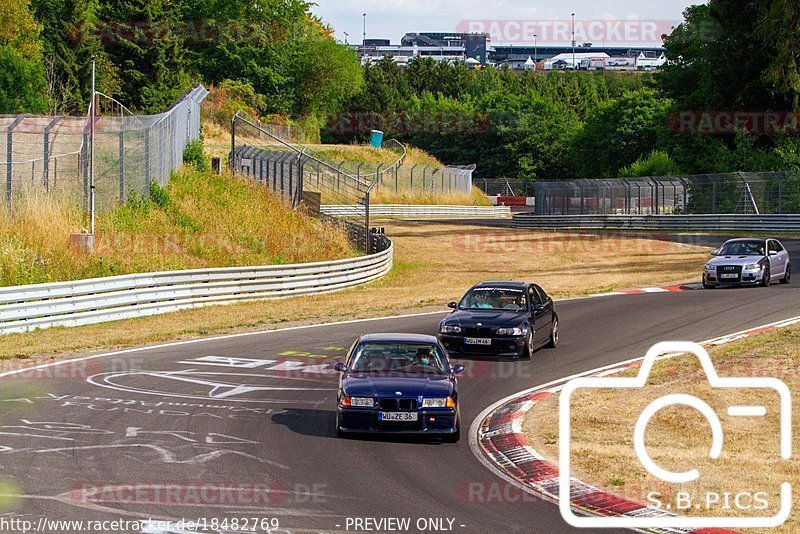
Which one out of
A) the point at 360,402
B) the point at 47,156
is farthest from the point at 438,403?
the point at 47,156

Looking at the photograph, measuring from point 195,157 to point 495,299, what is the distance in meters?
25.2

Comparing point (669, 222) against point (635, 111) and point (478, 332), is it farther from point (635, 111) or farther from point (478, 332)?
point (635, 111)

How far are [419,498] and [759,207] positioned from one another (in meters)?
52.4

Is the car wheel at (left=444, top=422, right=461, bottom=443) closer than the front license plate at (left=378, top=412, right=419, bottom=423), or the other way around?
the front license plate at (left=378, top=412, right=419, bottom=423)

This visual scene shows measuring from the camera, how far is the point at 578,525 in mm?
10328

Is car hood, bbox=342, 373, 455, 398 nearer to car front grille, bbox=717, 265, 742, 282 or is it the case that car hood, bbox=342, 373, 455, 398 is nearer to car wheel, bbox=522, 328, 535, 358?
car wheel, bbox=522, 328, 535, 358

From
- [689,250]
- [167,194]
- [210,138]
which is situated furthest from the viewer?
[210,138]

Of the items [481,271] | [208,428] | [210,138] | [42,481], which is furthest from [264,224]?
[210,138]

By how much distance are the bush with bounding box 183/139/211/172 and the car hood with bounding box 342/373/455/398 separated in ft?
102

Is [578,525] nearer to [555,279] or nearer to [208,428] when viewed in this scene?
[208,428]

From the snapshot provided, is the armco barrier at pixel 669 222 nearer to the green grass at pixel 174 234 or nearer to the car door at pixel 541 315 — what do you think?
the green grass at pixel 174 234

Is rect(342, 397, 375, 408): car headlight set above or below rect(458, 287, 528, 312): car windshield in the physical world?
below

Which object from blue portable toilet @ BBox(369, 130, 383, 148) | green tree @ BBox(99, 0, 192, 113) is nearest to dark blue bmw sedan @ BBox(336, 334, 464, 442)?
green tree @ BBox(99, 0, 192, 113)

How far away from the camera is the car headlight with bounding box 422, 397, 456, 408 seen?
14.1 m
